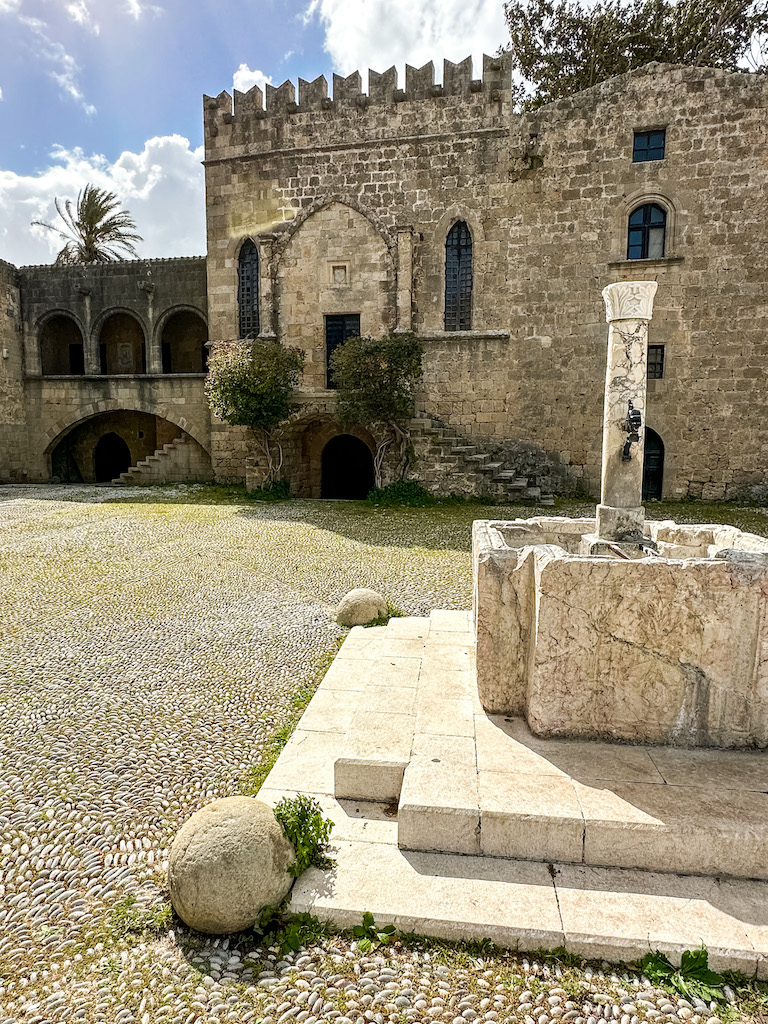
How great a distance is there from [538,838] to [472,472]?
12.9 meters

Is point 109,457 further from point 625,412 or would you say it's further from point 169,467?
point 625,412

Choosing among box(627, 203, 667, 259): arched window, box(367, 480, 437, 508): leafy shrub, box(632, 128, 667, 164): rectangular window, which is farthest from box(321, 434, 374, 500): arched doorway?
box(632, 128, 667, 164): rectangular window

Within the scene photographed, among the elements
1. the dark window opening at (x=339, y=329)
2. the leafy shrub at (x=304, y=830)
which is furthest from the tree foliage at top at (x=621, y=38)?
the leafy shrub at (x=304, y=830)

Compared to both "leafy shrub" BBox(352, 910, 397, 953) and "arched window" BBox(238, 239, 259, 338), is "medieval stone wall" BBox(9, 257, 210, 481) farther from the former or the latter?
"leafy shrub" BBox(352, 910, 397, 953)

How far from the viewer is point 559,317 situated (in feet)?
52.9

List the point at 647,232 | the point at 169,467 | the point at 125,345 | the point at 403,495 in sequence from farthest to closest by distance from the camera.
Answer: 1. the point at 125,345
2. the point at 169,467
3. the point at 403,495
4. the point at 647,232

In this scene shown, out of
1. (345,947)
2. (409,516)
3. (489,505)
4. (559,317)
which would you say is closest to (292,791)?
(345,947)

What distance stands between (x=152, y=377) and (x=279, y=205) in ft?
22.6

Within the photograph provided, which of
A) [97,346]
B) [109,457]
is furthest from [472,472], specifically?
[109,457]

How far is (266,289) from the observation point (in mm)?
17641

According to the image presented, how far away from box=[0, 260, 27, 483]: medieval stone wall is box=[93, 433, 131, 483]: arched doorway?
274 centimetres

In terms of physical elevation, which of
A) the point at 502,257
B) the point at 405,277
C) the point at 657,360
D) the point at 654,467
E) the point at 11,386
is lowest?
the point at 654,467

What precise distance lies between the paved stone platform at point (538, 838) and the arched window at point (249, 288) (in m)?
16.3

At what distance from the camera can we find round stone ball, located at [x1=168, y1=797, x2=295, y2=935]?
111 inches
